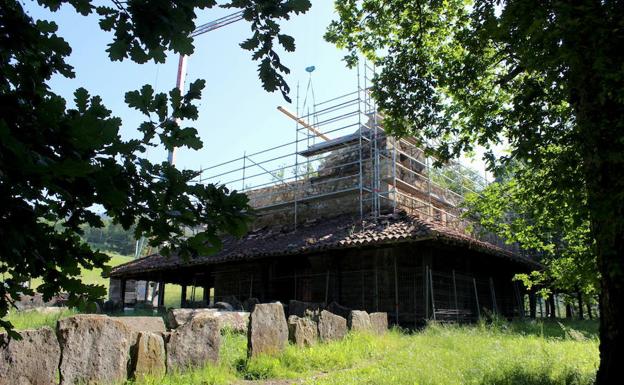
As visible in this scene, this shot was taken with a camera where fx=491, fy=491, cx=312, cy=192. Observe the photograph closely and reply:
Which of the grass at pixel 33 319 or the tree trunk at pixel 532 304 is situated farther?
the tree trunk at pixel 532 304

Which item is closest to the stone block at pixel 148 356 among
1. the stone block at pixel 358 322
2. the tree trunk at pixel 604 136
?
the stone block at pixel 358 322

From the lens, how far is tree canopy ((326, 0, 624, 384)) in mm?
3664

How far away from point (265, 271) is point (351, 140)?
5835 mm

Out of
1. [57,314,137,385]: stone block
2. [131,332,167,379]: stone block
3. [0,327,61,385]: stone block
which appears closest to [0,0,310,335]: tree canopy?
[0,327,61,385]: stone block

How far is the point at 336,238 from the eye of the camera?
46.8 ft

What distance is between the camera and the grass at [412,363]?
6137mm

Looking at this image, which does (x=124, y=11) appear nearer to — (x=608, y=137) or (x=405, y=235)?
(x=608, y=137)

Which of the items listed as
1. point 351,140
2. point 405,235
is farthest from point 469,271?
point 351,140

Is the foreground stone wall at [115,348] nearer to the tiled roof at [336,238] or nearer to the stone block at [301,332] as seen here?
the stone block at [301,332]

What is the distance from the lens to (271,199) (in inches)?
806

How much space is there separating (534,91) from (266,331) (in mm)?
4992

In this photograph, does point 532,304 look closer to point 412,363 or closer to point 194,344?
point 412,363

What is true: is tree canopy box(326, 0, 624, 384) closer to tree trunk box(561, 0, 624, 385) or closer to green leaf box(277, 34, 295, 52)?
tree trunk box(561, 0, 624, 385)

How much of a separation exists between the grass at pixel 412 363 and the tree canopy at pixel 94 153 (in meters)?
4.35
